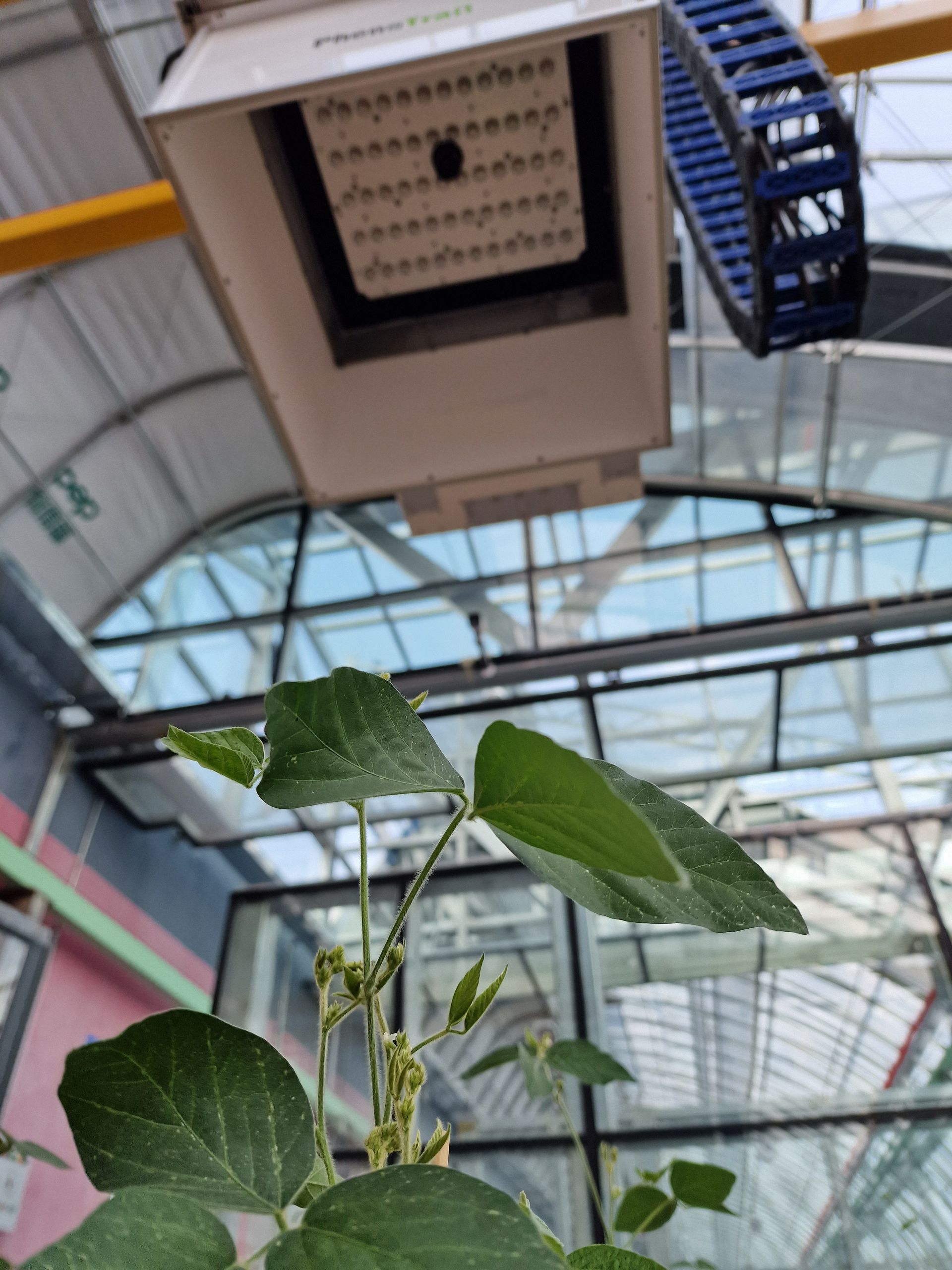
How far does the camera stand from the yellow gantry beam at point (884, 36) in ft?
9.10

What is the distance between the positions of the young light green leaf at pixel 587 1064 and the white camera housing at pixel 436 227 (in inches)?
47.2

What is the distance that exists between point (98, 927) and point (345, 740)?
6028 millimetres

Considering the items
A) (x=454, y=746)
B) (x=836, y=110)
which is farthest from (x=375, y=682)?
(x=454, y=746)

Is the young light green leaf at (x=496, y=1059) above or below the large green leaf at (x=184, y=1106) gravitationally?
above

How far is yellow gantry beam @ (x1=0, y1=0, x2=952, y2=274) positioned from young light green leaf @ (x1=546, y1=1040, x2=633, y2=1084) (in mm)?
2854

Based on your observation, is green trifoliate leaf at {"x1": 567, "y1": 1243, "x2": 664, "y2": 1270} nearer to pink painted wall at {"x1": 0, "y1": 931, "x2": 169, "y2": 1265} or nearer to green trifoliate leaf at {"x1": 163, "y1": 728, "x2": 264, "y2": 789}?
green trifoliate leaf at {"x1": 163, "y1": 728, "x2": 264, "y2": 789}

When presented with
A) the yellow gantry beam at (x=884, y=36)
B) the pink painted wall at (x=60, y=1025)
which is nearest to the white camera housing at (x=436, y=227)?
the yellow gantry beam at (x=884, y=36)

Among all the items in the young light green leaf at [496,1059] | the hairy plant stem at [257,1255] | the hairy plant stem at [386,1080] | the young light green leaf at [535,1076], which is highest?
the young light green leaf at [496,1059]

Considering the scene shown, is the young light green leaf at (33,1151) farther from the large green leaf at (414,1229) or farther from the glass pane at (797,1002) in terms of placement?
the glass pane at (797,1002)

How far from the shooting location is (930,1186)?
8.70ft

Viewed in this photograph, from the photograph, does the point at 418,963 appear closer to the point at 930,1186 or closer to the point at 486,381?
the point at 930,1186

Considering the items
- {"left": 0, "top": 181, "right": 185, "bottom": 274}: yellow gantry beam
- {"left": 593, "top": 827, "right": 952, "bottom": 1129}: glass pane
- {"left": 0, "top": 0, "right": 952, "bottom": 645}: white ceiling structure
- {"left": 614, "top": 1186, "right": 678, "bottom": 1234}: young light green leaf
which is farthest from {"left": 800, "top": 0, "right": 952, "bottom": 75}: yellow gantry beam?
{"left": 614, "top": 1186, "right": 678, "bottom": 1234}: young light green leaf

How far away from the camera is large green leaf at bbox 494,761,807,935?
0.32 m

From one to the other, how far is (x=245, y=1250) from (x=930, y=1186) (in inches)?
78.7
